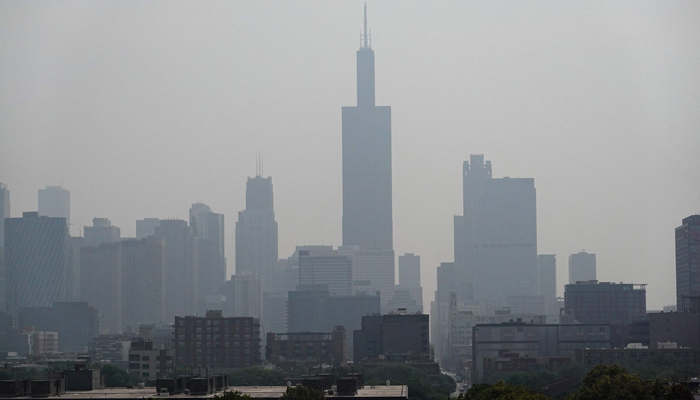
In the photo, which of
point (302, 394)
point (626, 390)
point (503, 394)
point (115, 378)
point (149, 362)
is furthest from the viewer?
point (149, 362)

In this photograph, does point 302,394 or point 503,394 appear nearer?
point 302,394

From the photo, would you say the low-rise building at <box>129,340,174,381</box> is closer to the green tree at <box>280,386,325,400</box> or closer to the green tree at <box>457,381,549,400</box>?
the green tree at <box>457,381,549,400</box>

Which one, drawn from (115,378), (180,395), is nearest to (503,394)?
(180,395)

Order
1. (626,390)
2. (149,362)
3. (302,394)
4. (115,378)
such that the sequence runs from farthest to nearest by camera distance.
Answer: (149,362), (115,378), (626,390), (302,394)

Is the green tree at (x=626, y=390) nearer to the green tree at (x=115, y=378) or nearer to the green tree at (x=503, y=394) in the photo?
the green tree at (x=503, y=394)

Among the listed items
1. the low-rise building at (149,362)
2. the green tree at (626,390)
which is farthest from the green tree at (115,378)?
the green tree at (626,390)

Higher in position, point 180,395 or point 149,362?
point 180,395

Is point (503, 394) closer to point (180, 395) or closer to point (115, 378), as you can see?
point (180, 395)

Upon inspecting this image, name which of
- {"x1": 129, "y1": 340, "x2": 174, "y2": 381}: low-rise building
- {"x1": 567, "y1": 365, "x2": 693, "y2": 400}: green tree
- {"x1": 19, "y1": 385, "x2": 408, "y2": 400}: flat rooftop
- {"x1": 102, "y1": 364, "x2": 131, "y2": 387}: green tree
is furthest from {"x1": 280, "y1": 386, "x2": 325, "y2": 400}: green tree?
{"x1": 129, "y1": 340, "x2": 174, "y2": 381}: low-rise building

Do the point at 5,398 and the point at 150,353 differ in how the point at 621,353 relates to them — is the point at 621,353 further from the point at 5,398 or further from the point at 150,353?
the point at 5,398

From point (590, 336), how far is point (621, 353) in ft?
97.3

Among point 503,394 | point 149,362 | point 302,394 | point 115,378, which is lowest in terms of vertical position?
point 115,378

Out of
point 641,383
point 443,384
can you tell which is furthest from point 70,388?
point 443,384

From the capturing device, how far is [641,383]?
68.1m
